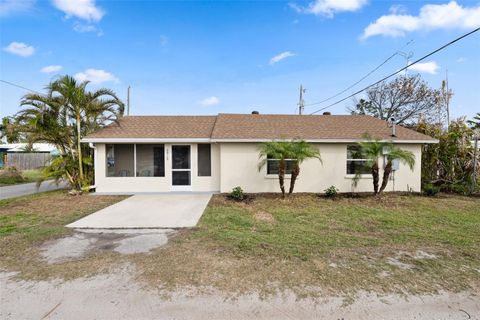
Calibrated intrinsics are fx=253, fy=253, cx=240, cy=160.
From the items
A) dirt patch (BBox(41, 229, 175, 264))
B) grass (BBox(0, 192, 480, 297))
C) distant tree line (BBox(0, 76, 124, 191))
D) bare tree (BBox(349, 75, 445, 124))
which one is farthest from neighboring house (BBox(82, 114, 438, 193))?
bare tree (BBox(349, 75, 445, 124))

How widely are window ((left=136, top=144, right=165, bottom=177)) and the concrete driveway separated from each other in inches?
60.6

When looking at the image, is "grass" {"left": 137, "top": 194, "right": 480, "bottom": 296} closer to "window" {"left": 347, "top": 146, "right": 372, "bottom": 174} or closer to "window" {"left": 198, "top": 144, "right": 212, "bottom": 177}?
"window" {"left": 347, "top": 146, "right": 372, "bottom": 174}

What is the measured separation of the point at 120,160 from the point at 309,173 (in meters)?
8.39

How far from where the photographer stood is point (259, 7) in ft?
39.5

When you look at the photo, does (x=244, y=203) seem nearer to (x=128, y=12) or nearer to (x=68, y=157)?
(x=68, y=157)

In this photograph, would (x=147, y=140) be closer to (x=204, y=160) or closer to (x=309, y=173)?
(x=204, y=160)

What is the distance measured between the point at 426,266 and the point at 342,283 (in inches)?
63.8

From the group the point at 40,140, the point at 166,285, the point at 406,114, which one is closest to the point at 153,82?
the point at 40,140

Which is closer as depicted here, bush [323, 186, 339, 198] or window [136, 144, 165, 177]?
bush [323, 186, 339, 198]

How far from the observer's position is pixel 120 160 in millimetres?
11328

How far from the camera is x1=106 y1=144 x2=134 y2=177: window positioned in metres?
11.2

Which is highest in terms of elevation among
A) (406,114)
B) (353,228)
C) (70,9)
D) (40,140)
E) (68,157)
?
(70,9)

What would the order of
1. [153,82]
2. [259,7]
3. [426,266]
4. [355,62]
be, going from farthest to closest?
[153,82], [355,62], [259,7], [426,266]

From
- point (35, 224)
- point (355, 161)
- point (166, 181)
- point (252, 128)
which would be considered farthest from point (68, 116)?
point (355, 161)
